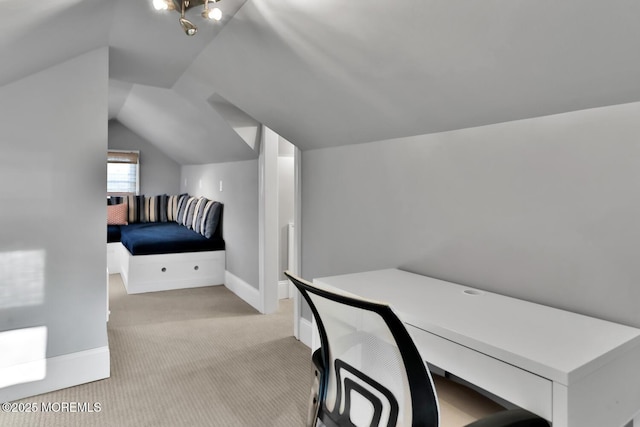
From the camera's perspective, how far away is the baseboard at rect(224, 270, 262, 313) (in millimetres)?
3658

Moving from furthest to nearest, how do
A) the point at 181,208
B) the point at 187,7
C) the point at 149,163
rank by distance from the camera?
the point at 149,163, the point at 181,208, the point at 187,7

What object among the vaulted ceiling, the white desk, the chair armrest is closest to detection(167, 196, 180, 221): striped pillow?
the vaulted ceiling

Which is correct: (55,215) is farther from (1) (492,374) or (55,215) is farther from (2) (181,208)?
(2) (181,208)

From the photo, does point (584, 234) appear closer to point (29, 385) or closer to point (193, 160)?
point (29, 385)

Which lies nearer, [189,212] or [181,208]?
[189,212]

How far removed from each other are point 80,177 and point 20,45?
0.77 meters

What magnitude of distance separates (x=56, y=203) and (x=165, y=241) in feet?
7.00

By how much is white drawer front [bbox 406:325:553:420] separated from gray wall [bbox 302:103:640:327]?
483 mm

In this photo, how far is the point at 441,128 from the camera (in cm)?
174

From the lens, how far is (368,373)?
1.06 metres

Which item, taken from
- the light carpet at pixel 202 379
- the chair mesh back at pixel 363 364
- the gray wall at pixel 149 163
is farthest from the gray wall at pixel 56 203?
the gray wall at pixel 149 163

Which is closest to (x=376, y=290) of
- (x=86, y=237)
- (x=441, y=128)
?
(x=441, y=128)

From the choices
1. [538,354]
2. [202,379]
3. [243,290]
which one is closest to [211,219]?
[243,290]

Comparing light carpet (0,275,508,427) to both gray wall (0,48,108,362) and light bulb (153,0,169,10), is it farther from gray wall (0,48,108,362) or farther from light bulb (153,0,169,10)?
light bulb (153,0,169,10)
